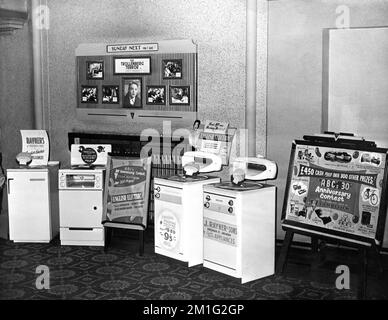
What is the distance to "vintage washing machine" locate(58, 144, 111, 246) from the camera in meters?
5.32

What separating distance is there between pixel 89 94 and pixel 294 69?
233 cm

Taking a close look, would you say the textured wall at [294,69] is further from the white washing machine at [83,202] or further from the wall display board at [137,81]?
the white washing machine at [83,202]

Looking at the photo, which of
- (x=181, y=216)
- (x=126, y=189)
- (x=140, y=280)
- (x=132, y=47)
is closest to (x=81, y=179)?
(x=126, y=189)

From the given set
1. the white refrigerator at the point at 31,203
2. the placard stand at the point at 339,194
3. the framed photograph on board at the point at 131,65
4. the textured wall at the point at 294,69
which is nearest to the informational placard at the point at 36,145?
the white refrigerator at the point at 31,203

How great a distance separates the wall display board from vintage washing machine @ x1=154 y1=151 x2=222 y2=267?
129 cm

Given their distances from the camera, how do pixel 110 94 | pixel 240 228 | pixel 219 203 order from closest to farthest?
pixel 240 228
pixel 219 203
pixel 110 94

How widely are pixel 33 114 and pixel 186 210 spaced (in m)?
2.86

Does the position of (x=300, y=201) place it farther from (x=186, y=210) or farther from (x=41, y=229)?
(x=41, y=229)

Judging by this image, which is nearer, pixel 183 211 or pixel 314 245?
pixel 183 211

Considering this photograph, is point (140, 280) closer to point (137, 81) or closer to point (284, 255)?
point (284, 255)

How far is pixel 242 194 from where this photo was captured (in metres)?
4.29

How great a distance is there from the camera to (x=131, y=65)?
622cm
